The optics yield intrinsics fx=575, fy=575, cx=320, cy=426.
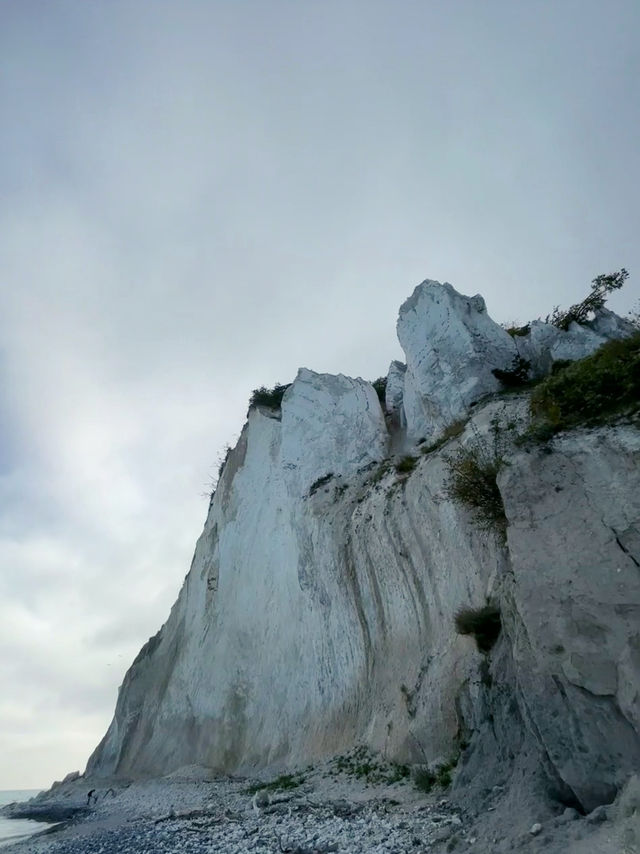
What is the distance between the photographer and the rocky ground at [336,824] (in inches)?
207

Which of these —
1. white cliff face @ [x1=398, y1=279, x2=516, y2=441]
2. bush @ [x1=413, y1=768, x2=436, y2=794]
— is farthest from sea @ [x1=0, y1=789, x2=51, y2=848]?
white cliff face @ [x1=398, y1=279, x2=516, y2=441]

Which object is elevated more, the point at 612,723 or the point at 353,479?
the point at 353,479

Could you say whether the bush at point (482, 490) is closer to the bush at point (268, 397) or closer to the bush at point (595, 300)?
the bush at point (595, 300)

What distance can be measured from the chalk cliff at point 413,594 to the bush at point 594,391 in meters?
0.44

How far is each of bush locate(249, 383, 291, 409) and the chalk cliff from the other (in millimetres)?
819

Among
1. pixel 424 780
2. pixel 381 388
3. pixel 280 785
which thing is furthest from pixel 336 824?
pixel 381 388

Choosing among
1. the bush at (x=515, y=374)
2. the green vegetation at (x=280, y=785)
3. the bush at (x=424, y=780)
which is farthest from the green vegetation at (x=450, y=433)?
the green vegetation at (x=280, y=785)

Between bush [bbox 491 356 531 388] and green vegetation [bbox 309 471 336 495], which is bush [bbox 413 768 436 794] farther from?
green vegetation [bbox 309 471 336 495]

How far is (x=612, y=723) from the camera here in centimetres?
576

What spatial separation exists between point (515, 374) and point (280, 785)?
1195 cm

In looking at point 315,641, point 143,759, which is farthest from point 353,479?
point 143,759

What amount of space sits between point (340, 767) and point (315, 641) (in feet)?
16.6

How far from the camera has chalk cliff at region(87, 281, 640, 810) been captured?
6316mm

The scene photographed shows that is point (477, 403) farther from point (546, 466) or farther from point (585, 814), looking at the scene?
point (585, 814)
